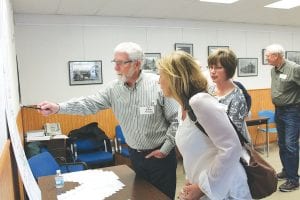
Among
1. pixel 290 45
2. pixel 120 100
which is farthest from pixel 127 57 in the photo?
pixel 290 45

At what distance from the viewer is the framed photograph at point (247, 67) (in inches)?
271

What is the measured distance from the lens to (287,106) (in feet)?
13.1

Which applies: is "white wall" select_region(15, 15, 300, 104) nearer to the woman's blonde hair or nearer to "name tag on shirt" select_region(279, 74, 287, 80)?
"name tag on shirt" select_region(279, 74, 287, 80)

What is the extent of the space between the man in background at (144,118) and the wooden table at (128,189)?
154mm

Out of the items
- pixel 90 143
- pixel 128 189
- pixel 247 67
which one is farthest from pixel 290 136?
pixel 247 67

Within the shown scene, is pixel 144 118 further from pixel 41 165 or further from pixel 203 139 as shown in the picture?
pixel 41 165

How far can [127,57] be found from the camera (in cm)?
227

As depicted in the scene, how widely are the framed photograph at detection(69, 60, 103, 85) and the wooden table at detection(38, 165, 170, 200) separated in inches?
135

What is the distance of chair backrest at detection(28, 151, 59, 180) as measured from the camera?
264cm

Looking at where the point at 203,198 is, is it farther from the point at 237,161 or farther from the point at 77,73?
the point at 77,73

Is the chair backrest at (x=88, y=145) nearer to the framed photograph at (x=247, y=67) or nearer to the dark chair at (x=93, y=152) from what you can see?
the dark chair at (x=93, y=152)

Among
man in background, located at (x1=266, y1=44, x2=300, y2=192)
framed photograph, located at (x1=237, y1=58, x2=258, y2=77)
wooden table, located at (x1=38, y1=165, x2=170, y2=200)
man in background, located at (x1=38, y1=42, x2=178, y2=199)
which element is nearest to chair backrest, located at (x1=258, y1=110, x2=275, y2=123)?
framed photograph, located at (x1=237, y1=58, x2=258, y2=77)

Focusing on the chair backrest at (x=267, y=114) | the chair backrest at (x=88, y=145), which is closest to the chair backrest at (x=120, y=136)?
the chair backrest at (x=88, y=145)

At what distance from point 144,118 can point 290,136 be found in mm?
2545
